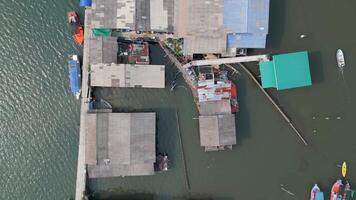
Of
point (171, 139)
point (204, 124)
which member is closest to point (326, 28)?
point (204, 124)

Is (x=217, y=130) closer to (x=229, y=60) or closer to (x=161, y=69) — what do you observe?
(x=229, y=60)

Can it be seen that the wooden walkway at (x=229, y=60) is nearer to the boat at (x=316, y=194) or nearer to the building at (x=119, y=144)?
the building at (x=119, y=144)

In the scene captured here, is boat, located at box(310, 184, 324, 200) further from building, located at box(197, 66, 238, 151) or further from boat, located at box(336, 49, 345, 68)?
boat, located at box(336, 49, 345, 68)

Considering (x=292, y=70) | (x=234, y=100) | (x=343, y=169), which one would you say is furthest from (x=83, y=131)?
(x=343, y=169)

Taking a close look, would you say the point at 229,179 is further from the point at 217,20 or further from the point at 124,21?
the point at 124,21

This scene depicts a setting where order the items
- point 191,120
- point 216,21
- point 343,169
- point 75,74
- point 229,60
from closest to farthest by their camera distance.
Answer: point 216,21 < point 75,74 < point 229,60 < point 191,120 < point 343,169
